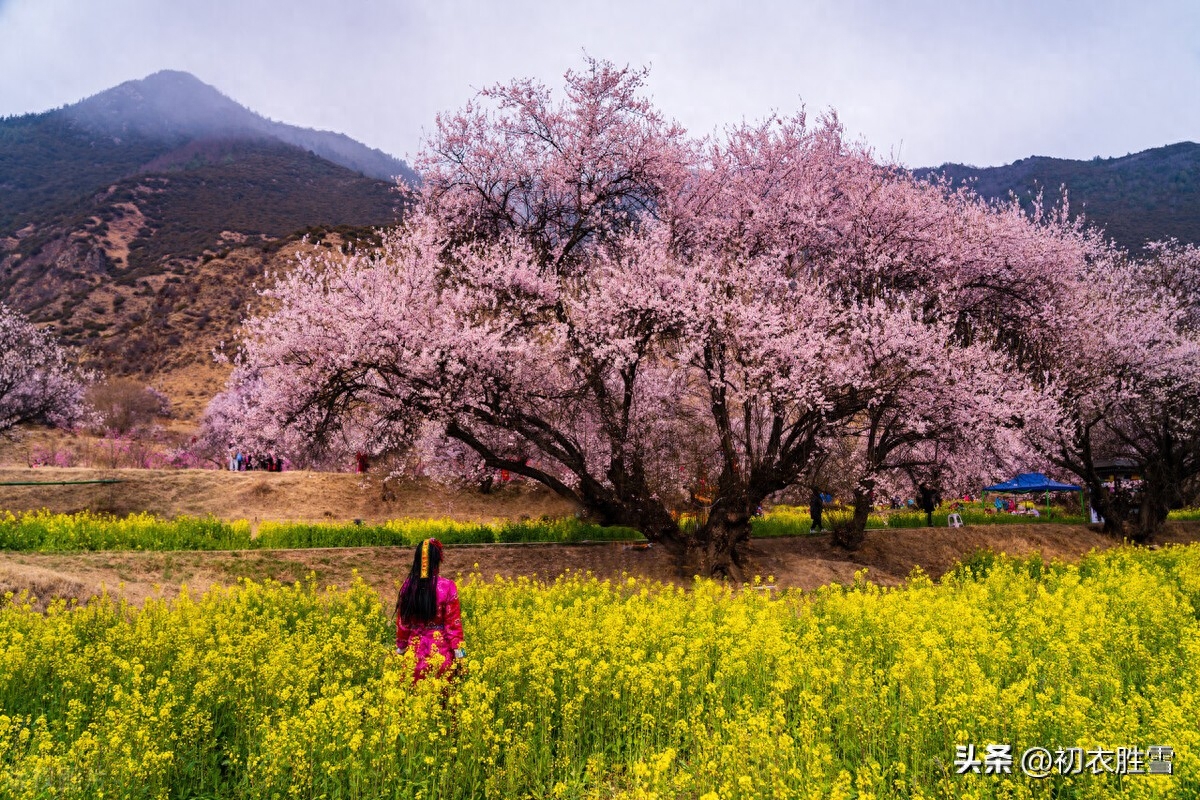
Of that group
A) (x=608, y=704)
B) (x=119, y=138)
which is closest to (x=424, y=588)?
(x=608, y=704)

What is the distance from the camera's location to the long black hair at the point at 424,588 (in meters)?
7.10

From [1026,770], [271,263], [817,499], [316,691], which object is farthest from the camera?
[271,263]

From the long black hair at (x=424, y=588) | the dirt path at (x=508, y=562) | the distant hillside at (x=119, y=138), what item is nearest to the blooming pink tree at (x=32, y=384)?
the distant hillside at (x=119, y=138)

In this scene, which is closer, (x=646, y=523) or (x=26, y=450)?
(x=646, y=523)

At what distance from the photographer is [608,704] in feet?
20.2

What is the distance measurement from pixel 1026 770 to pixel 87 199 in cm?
9049

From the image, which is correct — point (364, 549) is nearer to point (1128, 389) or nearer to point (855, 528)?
point (855, 528)

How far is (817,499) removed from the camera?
23094mm

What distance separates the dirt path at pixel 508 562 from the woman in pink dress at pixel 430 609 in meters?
5.06

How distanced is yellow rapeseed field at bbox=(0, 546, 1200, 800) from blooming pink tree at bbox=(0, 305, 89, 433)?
3427cm

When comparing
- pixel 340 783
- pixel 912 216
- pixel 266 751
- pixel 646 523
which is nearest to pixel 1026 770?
pixel 340 783

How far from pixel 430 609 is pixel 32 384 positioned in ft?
127

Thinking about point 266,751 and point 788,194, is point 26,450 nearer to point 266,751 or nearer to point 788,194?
point 788,194

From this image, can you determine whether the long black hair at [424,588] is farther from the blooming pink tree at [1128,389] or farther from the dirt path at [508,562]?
the blooming pink tree at [1128,389]
